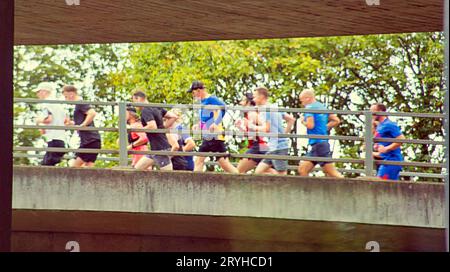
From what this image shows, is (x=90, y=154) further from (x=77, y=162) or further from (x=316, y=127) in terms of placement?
(x=316, y=127)

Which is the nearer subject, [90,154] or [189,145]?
[189,145]

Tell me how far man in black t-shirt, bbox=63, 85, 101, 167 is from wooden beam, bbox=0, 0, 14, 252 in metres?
6.74

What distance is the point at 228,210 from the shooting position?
→ 9.37m

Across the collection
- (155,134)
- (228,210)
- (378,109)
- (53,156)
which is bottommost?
(228,210)

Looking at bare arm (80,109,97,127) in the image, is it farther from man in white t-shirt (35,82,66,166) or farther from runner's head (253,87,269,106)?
runner's head (253,87,269,106)

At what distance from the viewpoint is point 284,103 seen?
1983 cm

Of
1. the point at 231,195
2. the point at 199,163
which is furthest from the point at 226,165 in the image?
the point at 231,195

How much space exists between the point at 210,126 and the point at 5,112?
623 cm

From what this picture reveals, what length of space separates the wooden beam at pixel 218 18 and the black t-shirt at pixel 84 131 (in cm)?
87

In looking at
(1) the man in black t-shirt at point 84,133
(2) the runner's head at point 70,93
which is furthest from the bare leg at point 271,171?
(2) the runner's head at point 70,93

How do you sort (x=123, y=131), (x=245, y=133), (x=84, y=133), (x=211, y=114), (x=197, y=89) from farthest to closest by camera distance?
1. (x=84, y=133)
2. (x=123, y=131)
3. (x=245, y=133)
4. (x=211, y=114)
5. (x=197, y=89)

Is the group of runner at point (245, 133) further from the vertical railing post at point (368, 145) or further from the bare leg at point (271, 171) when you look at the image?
the vertical railing post at point (368, 145)
